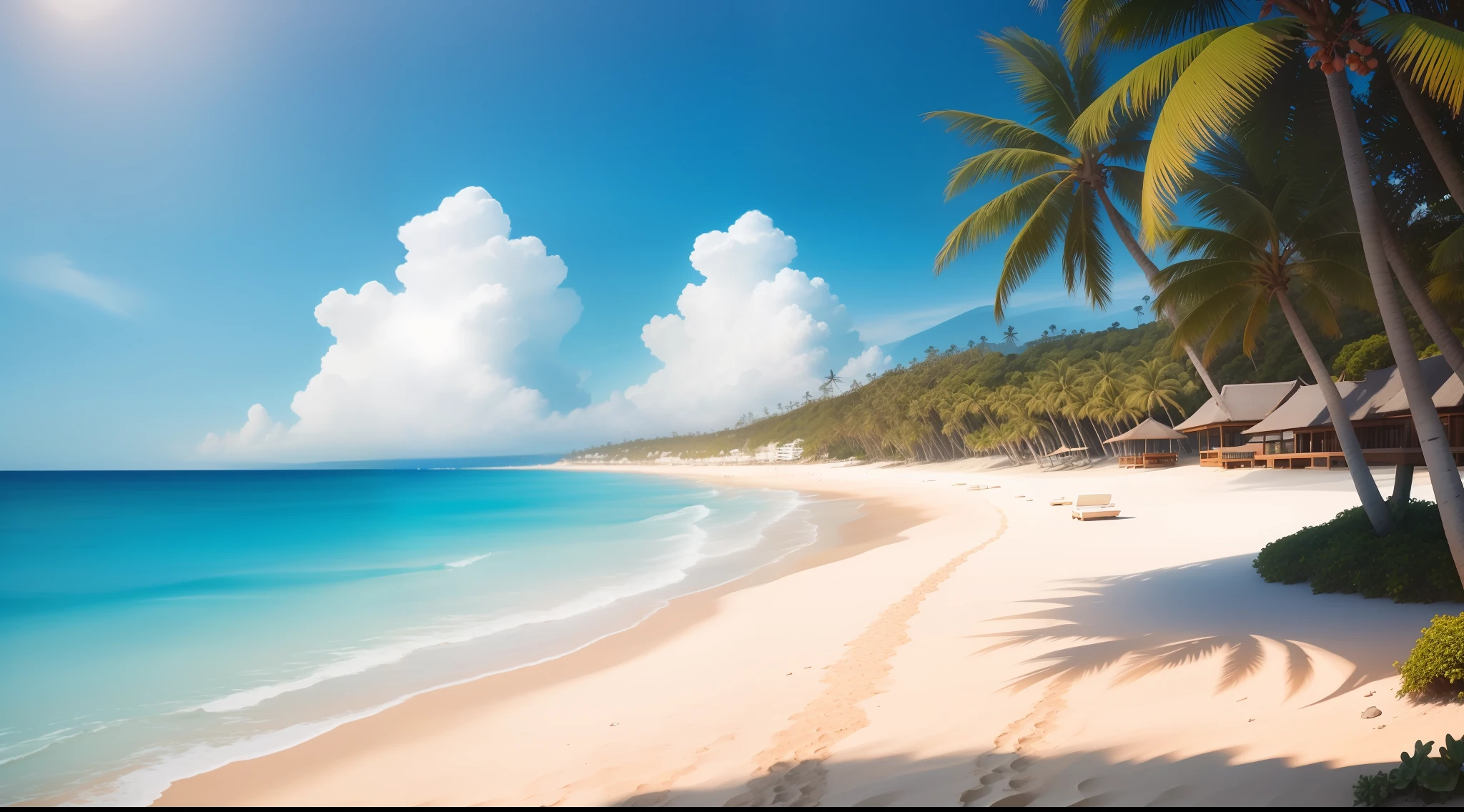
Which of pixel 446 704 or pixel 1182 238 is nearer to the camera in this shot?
pixel 446 704

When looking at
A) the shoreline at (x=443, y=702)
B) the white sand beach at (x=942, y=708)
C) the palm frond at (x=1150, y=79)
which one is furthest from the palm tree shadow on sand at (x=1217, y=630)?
the shoreline at (x=443, y=702)

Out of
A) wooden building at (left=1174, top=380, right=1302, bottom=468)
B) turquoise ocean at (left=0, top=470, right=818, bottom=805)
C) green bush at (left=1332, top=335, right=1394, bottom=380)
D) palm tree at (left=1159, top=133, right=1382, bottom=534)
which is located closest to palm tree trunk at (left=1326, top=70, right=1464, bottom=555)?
palm tree at (left=1159, top=133, right=1382, bottom=534)

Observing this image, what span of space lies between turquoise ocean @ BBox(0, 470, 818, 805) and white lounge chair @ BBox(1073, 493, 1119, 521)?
7.07 metres

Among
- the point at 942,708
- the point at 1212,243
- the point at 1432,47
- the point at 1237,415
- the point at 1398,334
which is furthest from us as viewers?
the point at 1237,415

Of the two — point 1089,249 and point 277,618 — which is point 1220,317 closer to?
point 1089,249

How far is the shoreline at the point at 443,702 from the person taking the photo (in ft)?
19.9

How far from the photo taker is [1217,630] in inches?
261

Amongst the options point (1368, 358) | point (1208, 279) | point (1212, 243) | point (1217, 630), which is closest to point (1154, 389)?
point (1368, 358)

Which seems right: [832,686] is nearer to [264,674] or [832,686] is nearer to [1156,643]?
[1156,643]

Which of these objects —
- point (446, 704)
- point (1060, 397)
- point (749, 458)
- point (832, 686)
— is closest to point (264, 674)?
point (446, 704)

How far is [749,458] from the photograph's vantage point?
6240 inches

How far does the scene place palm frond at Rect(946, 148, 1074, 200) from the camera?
1144cm

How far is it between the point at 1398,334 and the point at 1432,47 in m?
2.07

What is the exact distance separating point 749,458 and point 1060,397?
110759 millimetres
